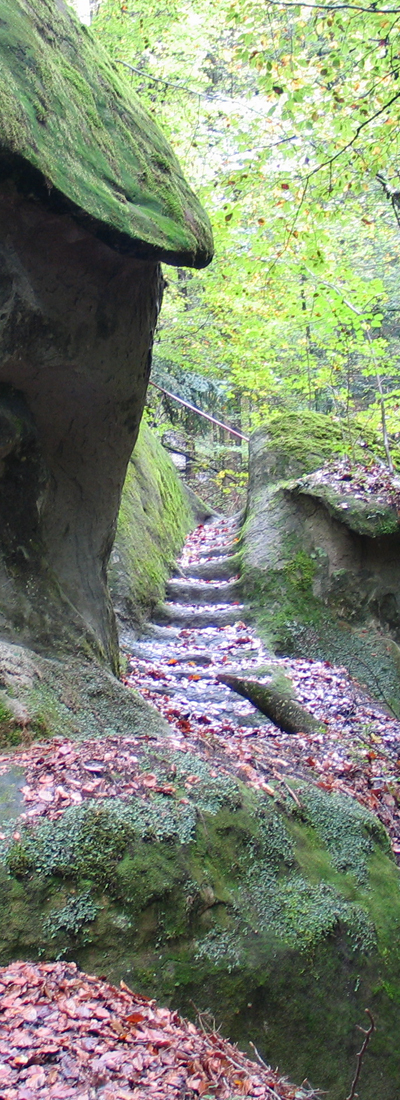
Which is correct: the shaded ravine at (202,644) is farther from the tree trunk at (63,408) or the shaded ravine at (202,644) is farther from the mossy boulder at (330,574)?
the tree trunk at (63,408)

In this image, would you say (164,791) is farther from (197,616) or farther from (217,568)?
(217,568)

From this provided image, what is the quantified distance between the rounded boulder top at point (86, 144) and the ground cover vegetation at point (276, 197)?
230cm

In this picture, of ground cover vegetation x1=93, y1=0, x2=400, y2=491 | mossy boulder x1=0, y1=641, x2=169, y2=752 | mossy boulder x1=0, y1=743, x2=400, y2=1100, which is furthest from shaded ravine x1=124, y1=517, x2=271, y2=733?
ground cover vegetation x1=93, y1=0, x2=400, y2=491

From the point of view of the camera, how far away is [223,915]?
10.8 feet

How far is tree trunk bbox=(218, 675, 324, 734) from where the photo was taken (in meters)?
6.99

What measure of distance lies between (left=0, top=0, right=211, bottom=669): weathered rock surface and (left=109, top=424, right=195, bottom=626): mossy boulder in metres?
3.01

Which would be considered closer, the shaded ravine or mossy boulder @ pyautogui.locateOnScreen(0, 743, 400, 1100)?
mossy boulder @ pyautogui.locateOnScreen(0, 743, 400, 1100)

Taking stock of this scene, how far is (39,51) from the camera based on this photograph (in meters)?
3.96

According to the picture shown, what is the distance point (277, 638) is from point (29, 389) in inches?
218

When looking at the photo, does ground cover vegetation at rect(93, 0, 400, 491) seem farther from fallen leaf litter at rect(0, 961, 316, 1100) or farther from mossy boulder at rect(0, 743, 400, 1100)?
fallen leaf litter at rect(0, 961, 316, 1100)

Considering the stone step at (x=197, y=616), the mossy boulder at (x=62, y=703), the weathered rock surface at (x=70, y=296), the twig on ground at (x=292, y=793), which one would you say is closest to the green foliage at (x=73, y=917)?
A: the mossy boulder at (x=62, y=703)

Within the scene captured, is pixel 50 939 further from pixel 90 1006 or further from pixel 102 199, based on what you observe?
pixel 102 199

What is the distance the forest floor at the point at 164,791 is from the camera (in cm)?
225

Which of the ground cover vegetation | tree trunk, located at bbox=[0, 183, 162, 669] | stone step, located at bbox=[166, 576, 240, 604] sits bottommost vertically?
stone step, located at bbox=[166, 576, 240, 604]
